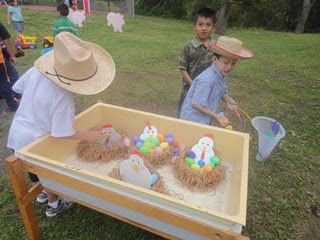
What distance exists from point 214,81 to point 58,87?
1.09 m

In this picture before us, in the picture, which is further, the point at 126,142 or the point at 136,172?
the point at 126,142

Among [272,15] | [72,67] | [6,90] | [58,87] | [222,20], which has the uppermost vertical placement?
[72,67]

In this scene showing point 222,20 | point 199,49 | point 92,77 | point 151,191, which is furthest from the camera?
point 222,20

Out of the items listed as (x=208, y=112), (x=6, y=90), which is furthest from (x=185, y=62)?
(x=6, y=90)

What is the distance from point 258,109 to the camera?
432cm

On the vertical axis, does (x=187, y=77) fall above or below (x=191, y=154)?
above

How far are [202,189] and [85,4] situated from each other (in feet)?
45.4

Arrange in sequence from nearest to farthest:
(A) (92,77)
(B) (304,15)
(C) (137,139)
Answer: (A) (92,77) < (C) (137,139) < (B) (304,15)

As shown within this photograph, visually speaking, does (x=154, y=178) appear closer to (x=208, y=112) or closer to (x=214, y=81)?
(x=208, y=112)

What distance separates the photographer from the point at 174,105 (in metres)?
4.38

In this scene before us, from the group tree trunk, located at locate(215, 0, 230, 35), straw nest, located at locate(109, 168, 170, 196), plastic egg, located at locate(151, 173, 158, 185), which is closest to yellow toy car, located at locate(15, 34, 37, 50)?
straw nest, located at locate(109, 168, 170, 196)

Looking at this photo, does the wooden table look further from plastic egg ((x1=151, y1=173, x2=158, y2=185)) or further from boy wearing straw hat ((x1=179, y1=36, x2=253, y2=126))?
boy wearing straw hat ((x1=179, y1=36, x2=253, y2=126))

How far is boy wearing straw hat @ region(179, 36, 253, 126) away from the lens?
213cm

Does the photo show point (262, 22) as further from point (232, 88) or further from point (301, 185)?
point (301, 185)
